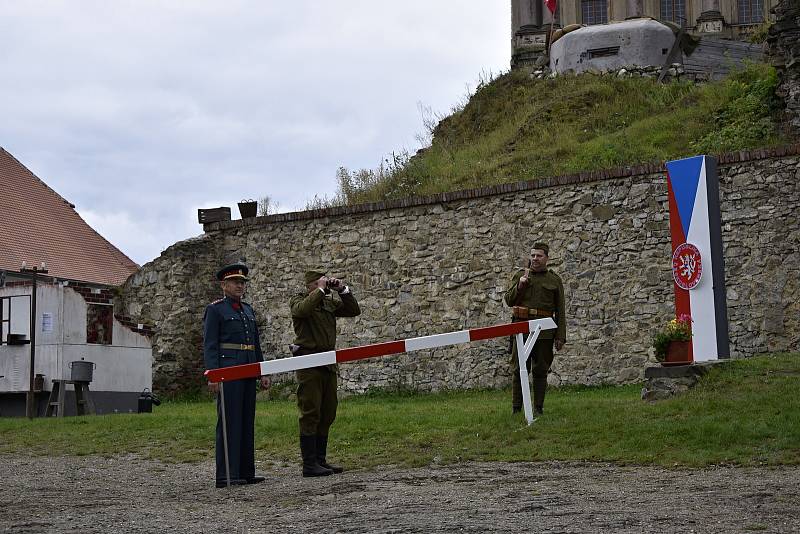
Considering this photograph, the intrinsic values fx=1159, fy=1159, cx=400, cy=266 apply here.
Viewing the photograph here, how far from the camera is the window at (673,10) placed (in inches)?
1309

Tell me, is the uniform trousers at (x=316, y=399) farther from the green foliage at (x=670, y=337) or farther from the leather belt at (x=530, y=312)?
the green foliage at (x=670, y=337)

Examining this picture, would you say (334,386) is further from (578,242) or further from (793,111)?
(793,111)

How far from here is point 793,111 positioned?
1805 centimetres

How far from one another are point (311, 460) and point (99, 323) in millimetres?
10797

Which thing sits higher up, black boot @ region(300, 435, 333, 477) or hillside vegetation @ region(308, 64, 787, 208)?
hillside vegetation @ region(308, 64, 787, 208)

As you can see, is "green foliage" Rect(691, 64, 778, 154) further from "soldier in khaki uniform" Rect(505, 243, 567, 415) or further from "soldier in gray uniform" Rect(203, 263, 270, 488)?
"soldier in gray uniform" Rect(203, 263, 270, 488)

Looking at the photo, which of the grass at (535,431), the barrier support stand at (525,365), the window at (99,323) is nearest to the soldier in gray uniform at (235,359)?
the grass at (535,431)

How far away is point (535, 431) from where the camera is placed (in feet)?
35.0

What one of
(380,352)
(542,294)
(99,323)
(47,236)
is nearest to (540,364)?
(542,294)

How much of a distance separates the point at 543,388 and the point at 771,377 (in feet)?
7.31

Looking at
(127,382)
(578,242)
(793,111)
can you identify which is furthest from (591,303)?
(127,382)

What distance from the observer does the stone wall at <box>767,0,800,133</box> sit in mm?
17641

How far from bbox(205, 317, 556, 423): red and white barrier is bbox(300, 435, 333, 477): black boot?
610 millimetres

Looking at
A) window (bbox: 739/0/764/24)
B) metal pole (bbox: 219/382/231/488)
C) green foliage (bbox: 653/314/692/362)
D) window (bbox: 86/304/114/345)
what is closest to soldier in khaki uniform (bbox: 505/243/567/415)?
green foliage (bbox: 653/314/692/362)
